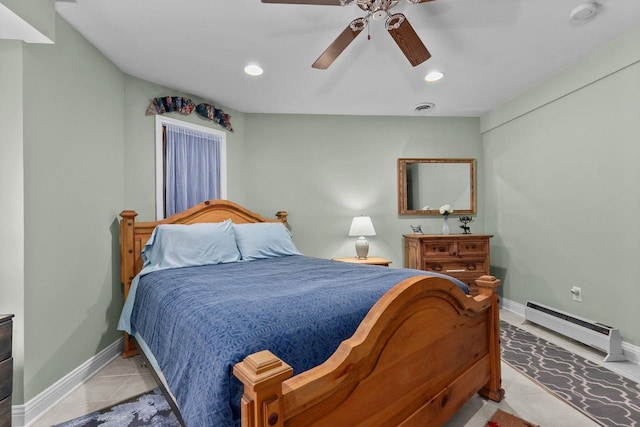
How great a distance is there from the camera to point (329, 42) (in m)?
2.42

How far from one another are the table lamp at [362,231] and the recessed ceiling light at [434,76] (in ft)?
5.35

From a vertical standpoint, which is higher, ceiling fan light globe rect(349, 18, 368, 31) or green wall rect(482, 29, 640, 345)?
ceiling fan light globe rect(349, 18, 368, 31)

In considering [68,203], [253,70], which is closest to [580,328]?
[253,70]

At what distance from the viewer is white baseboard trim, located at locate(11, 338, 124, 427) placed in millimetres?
1729

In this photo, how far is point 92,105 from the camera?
238 cm

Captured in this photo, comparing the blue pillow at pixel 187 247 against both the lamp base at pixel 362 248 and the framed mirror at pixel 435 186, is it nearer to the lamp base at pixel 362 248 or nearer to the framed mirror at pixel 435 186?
the lamp base at pixel 362 248

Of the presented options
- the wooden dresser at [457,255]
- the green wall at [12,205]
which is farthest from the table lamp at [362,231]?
the green wall at [12,205]

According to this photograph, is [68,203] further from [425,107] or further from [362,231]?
[425,107]

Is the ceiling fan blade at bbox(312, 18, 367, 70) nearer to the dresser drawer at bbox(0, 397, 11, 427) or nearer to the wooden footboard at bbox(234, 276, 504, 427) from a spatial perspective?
the wooden footboard at bbox(234, 276, 504, 427)

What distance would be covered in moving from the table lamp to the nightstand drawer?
9.74 feet

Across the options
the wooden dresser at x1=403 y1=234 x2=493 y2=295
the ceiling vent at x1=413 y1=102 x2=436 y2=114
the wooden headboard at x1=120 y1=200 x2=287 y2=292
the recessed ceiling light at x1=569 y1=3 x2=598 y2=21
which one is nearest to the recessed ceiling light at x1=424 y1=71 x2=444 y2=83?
the ceiling vent at x1=413 y1=102 x2=436 y2=114

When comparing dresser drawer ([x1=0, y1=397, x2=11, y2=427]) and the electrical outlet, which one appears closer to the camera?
dresser drawer ([x1=0, y1=397, x2=11, y2=427])

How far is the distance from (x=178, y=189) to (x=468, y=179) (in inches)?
142

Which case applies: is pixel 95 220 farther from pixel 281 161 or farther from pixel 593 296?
pixel 593 296
